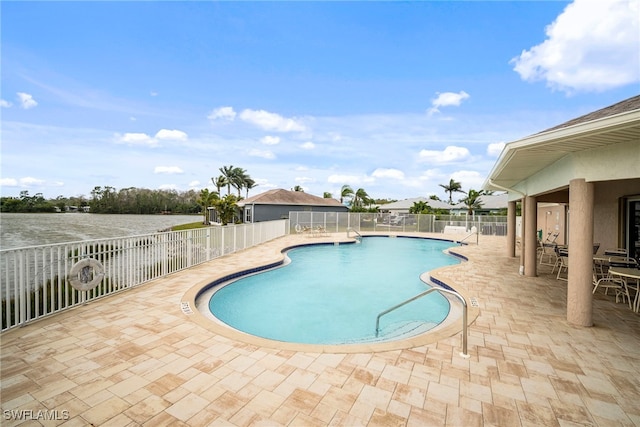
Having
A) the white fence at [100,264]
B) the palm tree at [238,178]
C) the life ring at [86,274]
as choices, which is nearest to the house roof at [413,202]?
the palm tree at [238,178]

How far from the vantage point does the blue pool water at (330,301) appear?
5.30 metres

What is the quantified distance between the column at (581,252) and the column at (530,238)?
340 cm

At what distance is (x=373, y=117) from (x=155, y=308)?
1960 cm

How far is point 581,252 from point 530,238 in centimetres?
350

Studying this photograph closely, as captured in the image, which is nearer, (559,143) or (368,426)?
(368,426)

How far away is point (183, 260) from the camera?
7672mm

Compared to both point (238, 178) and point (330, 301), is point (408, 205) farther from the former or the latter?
point (330, 301)

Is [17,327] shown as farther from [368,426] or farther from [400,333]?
[400,333]

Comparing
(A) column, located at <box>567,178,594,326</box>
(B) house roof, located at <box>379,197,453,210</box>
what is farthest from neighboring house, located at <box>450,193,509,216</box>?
(A) column, located at <box>567,178,594,326</box>

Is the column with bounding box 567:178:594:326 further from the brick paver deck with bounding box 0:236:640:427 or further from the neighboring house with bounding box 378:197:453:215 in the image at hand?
the neighboring house with bounding box 378:197:453:215

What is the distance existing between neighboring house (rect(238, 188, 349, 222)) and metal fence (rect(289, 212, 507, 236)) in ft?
24.7

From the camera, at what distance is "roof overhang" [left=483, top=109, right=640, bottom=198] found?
3.11 meters

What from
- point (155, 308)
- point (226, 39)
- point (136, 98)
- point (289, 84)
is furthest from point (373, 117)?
point (155, 308)

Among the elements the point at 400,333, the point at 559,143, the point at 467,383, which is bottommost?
the point at 400,333
